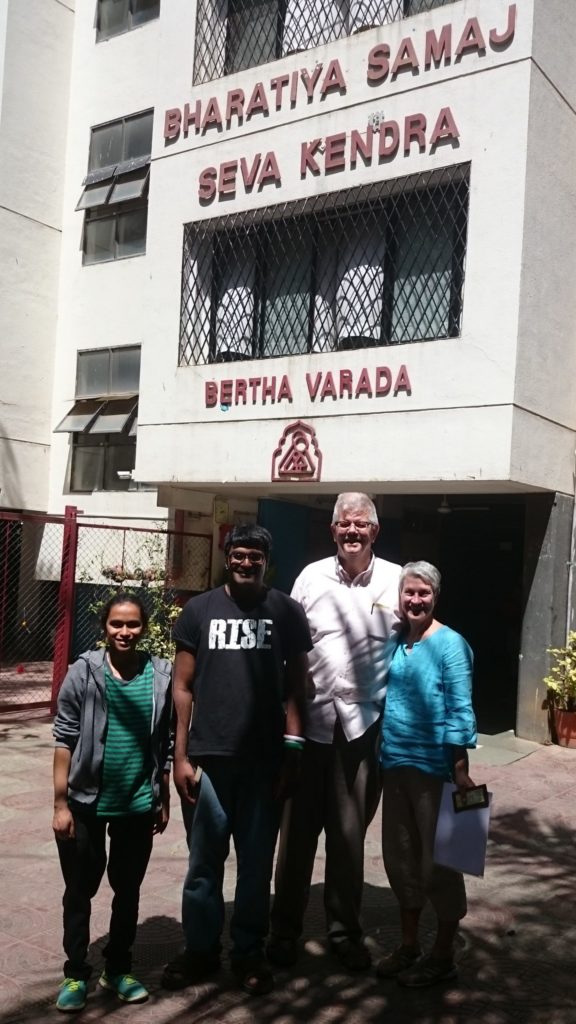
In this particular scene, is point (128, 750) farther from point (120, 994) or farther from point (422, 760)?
point (422, 760)

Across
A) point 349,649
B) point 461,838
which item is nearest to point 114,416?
point 349,649

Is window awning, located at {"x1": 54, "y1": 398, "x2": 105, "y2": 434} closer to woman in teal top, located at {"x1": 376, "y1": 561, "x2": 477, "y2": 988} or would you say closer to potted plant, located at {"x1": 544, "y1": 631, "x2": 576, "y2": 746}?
potted plant, located at {"x1": 544, "y1": 631, "x2": 576, "y2": 746}

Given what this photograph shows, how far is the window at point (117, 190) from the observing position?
45.3 feet

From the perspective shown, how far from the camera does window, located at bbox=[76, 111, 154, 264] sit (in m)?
13.8

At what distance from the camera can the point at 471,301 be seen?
29.1 feet

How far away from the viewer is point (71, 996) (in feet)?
12.3

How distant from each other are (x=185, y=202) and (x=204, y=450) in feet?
9.25

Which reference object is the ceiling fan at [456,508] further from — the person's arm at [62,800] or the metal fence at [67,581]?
the person's arm at [62,800]

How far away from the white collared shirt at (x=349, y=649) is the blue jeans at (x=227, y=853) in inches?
16.1

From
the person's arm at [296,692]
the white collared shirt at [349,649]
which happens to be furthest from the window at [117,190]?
the person's arm at [296,692]

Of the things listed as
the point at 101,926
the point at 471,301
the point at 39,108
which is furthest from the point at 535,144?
the point at 39,108

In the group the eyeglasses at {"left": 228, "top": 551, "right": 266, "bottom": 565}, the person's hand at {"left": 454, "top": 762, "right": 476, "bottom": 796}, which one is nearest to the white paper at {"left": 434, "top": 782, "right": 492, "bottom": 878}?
the person's hand at {"left": 454, "top": 762, "right": 476, "bottom": 796}

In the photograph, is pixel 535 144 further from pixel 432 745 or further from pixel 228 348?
pixel 432 745

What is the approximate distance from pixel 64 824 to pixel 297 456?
6603 mm
